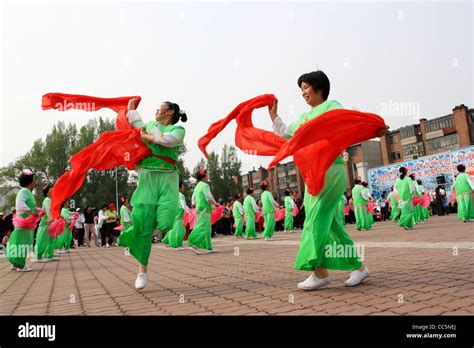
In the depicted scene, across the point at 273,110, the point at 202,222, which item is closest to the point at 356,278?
the point at 273,110

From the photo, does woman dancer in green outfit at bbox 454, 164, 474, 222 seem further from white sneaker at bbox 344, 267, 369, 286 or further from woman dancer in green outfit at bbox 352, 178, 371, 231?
A: white sneaker at bbox 344, 267, 369, 286

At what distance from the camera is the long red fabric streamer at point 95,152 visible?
512cm

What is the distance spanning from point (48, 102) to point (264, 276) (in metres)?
3.85

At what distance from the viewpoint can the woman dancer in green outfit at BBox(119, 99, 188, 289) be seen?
4.73 meters

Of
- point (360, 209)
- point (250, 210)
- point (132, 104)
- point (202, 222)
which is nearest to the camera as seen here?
point (132, 104)

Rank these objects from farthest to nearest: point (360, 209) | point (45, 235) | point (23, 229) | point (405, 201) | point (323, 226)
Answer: point (360, 209) → point (405, 201) → point (45, 235) → point (23, 229) → point (323, 226)

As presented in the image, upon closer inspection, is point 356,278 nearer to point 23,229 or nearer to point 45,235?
point 23,229

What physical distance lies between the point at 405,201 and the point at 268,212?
18.0 ft

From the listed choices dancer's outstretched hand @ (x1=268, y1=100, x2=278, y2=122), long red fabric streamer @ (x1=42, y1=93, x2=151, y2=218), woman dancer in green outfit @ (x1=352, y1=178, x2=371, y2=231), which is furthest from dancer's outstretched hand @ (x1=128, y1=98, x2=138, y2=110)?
woman dancer in green outfit @ (x1=352, y1=178, x2=371, y2=231)

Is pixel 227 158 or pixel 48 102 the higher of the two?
pixel 227 158

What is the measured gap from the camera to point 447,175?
2461 centimetres

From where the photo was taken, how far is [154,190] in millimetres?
4906

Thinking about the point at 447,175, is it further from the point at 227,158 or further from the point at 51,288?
the point at 227,158
